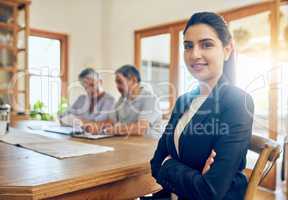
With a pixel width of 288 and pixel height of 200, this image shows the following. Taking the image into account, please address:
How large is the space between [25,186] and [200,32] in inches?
29.1

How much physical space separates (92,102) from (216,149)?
199 centimetres

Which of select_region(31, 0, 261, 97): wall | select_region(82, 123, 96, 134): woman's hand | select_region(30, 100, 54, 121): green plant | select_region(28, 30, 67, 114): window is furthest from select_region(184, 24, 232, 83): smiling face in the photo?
select_region(28, 30, 67, 114): window

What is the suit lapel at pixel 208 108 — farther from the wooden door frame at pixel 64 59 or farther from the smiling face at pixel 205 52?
the wooden door frame at pixel 64 59

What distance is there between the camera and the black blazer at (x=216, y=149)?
86 centimetres

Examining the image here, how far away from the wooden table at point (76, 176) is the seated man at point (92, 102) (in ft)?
4.00

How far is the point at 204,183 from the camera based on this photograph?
87 centimetres

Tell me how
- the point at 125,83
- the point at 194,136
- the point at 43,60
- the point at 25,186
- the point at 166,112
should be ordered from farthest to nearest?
the point at 43,60 → the point at 166,112 → the point at 125,83 → the point at 194,136 → the point at 25,186

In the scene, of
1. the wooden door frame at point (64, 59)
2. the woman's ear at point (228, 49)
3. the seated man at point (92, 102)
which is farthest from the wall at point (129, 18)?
the woman's ear at point (228, 49)

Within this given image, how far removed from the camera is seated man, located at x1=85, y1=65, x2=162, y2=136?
6.59ft

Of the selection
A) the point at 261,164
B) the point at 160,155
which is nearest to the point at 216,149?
the point at 261,164

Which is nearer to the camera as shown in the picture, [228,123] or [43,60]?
[228,123]

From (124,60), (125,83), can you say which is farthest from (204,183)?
(124,60)

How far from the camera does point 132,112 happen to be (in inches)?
88.7

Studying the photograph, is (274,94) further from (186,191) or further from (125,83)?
(186,191)
